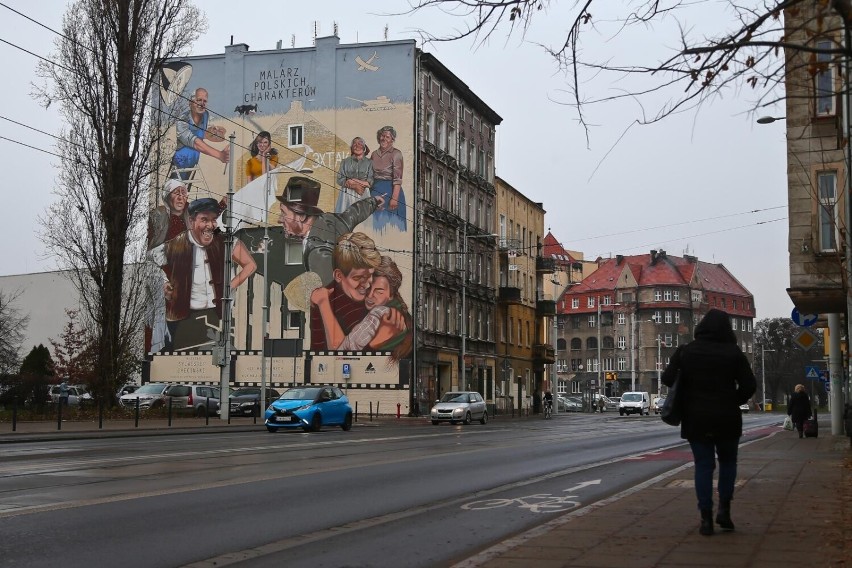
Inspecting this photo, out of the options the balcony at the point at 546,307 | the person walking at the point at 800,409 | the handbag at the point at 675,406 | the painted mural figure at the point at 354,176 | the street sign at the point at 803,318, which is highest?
the painted mural figure at the point at 354,176

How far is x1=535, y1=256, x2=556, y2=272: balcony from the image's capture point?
8306cm

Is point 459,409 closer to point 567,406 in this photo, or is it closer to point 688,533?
point 688,533

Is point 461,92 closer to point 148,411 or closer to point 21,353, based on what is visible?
point 148,411

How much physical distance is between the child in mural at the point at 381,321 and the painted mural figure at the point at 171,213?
9.53 m

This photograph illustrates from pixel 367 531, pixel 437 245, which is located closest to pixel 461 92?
pixel 437 245

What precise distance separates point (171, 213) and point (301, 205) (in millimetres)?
8141

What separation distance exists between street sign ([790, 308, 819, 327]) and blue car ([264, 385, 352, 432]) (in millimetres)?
14613

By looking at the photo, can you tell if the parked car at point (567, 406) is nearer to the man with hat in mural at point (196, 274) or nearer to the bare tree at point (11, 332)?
the man with hat in mural at point (196, 274)

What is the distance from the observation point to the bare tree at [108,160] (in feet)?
134

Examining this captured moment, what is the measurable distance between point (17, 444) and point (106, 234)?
18016 mm

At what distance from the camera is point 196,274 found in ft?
192

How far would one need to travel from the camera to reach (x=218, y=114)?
58844 millimetres

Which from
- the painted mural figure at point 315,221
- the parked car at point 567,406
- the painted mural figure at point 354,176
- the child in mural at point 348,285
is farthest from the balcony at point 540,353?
the painted mural figure at point 354,176

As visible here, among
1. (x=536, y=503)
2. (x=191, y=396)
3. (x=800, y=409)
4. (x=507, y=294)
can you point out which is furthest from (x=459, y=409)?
(x=536, y=503)
